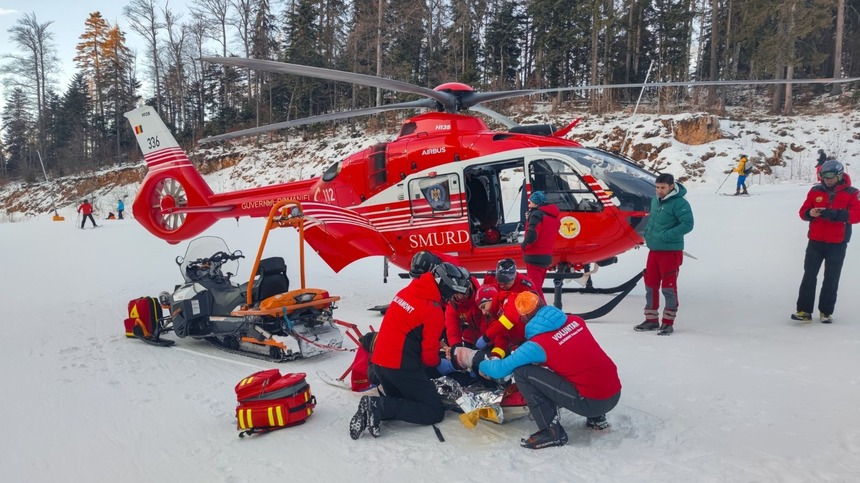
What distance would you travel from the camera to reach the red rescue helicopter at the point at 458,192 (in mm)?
6793

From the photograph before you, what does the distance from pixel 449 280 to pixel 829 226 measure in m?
4.68

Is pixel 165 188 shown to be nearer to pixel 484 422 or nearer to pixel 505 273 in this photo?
pixel 505 273

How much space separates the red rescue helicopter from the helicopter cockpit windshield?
13 mm

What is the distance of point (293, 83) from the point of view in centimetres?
3394

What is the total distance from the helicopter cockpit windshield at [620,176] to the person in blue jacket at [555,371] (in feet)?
12.3

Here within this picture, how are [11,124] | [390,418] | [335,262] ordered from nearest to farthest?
[390,418], [335,262], [11,124]

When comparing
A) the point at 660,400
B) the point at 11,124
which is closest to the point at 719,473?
the point at 660,400

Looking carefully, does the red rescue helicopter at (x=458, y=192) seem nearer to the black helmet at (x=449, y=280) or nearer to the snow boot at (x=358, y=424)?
the black helmet at (x=449, y=280)

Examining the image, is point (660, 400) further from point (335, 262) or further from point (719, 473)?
point (335, 262)

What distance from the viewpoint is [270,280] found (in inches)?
237

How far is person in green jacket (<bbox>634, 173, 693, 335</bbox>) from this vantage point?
577 centimetres

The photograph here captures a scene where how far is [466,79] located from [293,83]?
1237 cm

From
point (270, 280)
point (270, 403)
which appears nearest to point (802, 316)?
point (270, 403)

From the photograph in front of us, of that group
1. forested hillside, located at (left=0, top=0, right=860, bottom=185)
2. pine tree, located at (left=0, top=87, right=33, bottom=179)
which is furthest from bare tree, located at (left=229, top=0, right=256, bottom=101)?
pine tree, located at (left=0, top=87, right=33, bottom=179)
